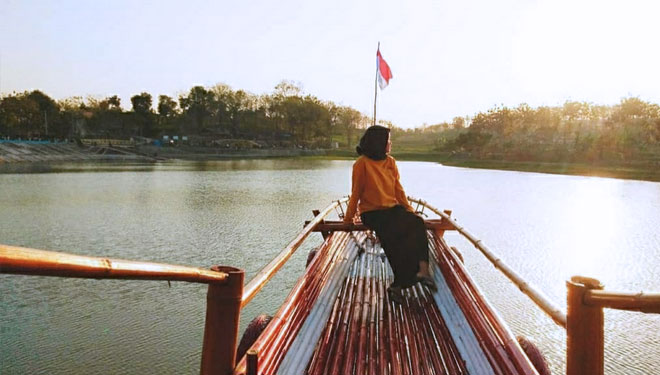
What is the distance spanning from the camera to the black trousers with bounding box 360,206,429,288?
343 cm

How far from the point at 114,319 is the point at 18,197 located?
552 inches

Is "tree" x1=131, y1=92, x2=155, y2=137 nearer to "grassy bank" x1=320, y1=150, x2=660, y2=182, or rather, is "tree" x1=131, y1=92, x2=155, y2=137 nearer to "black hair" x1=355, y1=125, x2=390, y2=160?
"grassy bank" x1=320, y1=150, x2=660, y2=182

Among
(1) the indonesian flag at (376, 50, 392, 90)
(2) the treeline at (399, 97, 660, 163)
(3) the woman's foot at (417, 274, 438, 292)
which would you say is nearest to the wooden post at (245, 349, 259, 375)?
(3) the woman's foot at (417, 274, 438, 292)

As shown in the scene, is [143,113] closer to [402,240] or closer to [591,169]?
[591,169]

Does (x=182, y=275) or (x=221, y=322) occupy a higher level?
(x=182, y=275)

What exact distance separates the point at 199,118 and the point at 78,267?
6953 cm

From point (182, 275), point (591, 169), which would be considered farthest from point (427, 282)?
point (591, 169)

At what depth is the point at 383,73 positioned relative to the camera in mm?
9914

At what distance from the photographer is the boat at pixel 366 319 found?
145 centimetres

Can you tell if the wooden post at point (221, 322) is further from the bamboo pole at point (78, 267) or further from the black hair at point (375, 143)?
the black hair at point (375, 143)

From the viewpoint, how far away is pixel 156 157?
51.5 meters

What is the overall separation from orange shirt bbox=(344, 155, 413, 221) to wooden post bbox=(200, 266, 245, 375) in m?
2.03

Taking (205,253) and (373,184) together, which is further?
(205,253)

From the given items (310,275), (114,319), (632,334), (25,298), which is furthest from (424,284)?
(25,298)
